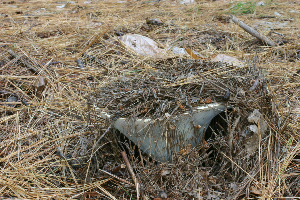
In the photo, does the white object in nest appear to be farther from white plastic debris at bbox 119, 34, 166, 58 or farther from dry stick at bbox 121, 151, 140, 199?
white plastic debris at bbox 119, 34, 166, 58

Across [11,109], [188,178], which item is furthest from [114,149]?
[11,109]

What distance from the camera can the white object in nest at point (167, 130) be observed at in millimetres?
1317

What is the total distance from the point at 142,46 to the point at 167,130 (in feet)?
5.95

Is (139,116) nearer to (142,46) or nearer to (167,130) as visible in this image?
(167,130)

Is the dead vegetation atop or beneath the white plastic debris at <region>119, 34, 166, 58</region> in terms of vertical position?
beneath

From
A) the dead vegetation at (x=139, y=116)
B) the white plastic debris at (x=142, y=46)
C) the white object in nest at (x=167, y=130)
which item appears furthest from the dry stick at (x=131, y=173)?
the white plastic debris at (x=142, y=46)

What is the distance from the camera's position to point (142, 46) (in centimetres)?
296

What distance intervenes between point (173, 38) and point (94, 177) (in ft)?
8.09

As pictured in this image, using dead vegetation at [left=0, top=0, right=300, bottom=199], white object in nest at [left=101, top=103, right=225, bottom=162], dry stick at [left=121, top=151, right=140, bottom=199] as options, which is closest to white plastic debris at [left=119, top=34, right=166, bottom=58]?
dead vegetation at [left=0, top=0, right=300, bottom=199]

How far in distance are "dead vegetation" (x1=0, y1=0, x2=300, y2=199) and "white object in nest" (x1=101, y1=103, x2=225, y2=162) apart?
4cm

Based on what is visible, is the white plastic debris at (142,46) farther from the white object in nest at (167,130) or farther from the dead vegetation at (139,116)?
the white object in nest at (167,130)

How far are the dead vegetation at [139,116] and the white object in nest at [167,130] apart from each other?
4 centimetres

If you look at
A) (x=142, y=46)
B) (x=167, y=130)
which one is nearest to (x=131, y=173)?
(x=167, y=130)

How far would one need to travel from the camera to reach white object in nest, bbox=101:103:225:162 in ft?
4.32
